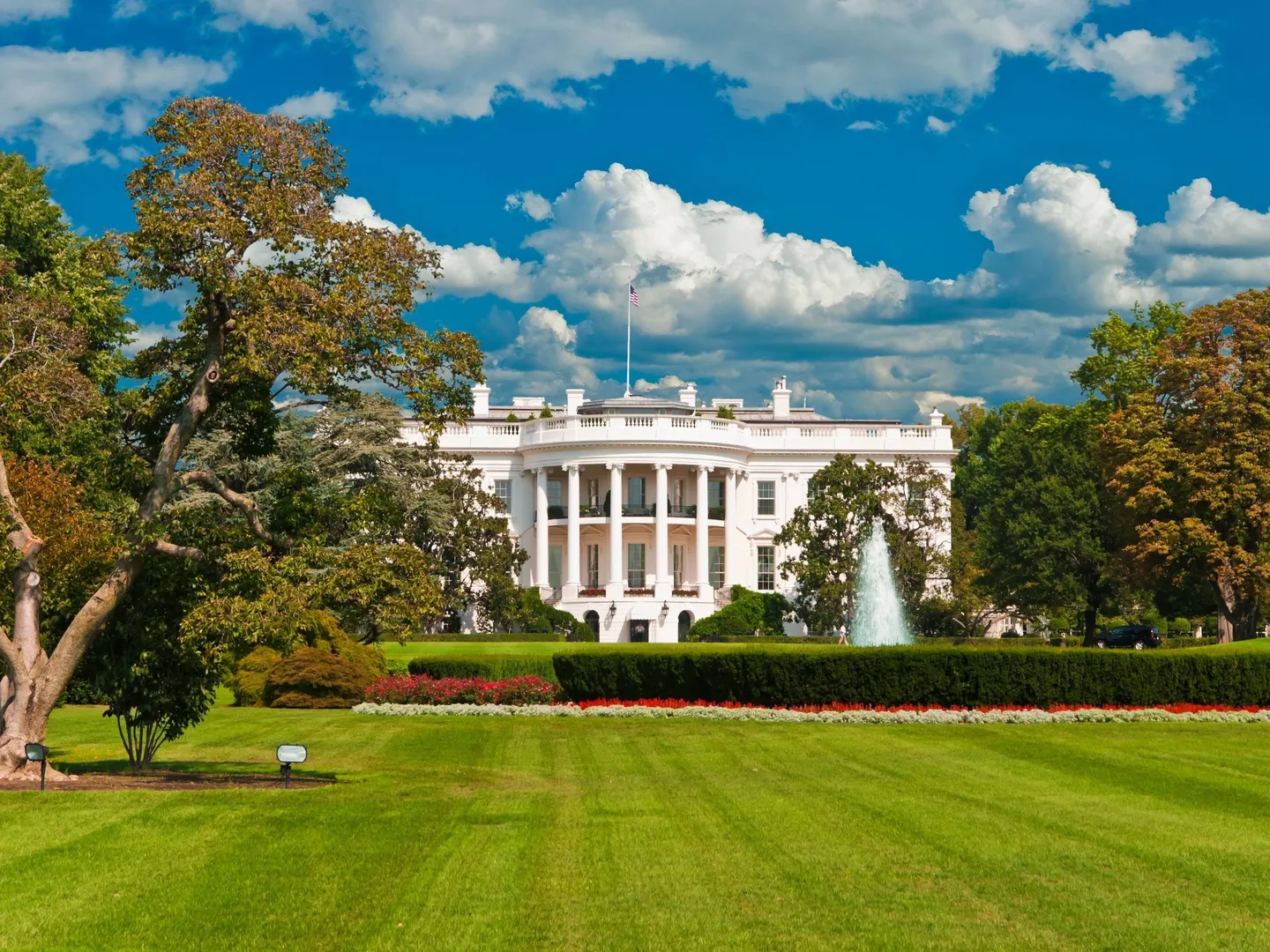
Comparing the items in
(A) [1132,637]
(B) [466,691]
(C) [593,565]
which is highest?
(C) [593,565]

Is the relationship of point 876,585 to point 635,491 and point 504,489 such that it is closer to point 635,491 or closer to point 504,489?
point 635,491

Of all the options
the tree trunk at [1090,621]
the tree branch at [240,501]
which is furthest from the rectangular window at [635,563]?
the tree branch at [240,501]

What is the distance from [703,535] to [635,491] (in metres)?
4.81

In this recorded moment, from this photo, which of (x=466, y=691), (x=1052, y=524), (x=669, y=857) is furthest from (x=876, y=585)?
(x=669, y=857)

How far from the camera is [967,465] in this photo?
290 ft

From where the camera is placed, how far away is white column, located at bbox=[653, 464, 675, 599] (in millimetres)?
66000

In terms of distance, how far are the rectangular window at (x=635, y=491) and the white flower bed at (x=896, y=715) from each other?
43429mm

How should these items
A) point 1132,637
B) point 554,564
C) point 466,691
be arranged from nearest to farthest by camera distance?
point 466,691 → point 1132,637 → point 554,564

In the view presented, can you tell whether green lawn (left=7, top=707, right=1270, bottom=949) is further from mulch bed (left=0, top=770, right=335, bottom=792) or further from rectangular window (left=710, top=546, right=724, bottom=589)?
rectangular window (left=710, top=546, right=724, bottom=589)

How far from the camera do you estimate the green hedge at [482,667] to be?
29.7 meters

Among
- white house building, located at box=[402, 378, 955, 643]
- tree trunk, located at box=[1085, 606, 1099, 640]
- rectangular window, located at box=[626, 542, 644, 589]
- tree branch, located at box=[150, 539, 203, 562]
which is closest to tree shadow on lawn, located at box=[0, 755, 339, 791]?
tree branch, located at box=[150, 539, 203, 562]

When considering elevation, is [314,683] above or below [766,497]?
below

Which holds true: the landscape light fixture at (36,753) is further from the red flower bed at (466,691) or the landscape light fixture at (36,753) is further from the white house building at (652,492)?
the white house building at (652,492)

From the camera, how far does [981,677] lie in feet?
83.2
